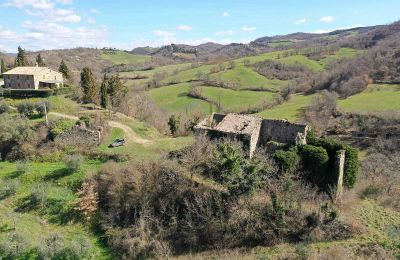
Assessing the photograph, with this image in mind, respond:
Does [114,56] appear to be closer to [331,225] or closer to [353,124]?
[353,124]

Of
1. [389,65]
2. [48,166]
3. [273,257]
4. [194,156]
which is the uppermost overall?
[389,65]

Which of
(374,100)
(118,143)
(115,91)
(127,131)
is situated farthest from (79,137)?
(374,100)

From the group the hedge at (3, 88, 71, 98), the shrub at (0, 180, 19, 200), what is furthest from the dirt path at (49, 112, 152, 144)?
the shrub at (0, 180, 19, 200)

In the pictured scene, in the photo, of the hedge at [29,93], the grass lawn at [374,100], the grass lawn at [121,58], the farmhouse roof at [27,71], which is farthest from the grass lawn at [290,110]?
the grass lawn at [121,58]

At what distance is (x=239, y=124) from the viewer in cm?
3788

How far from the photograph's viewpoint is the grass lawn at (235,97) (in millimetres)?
87875

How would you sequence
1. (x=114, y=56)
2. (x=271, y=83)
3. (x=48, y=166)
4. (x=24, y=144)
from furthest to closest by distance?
(x=114, y=56) → (x=271, y=83) → (x=24, y=144) → (x=48, y=166)

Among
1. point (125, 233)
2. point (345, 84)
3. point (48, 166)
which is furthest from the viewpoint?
point (345, 84)

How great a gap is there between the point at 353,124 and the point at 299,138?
4220cm

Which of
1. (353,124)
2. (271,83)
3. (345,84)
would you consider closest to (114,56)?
(271,83)

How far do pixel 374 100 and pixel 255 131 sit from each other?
5195cm

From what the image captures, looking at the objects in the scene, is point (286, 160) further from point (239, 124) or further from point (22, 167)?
point (22, 167)

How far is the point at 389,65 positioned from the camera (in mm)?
95188

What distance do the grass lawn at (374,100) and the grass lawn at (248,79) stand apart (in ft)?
77.8
